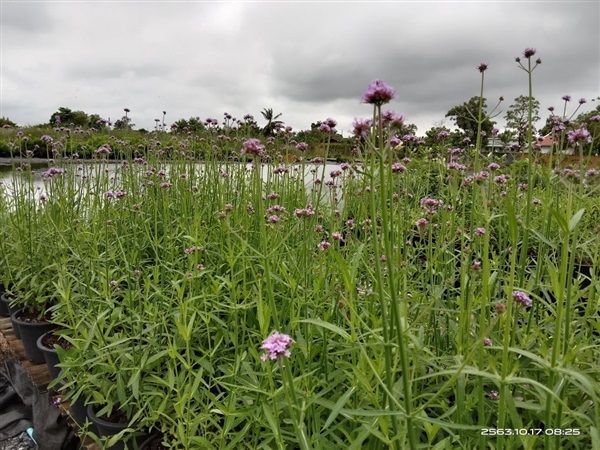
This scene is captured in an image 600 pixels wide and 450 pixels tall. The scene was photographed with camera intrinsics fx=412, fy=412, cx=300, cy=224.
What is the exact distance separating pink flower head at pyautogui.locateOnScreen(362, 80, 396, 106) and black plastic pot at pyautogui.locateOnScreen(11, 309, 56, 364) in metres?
2.86

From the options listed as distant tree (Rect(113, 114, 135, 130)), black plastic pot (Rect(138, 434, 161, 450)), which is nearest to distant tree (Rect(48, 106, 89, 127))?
distant tree (Rect(113, 114, 135, 130))

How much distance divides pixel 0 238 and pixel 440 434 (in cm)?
365

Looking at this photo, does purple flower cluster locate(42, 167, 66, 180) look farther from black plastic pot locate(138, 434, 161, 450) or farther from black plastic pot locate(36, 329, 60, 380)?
black plastic pot locate(138, 434, 161, 450)

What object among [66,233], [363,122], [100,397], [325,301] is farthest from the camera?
[66,233]

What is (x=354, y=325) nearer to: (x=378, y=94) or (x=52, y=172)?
(x=378, y=94)

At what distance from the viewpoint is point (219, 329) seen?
6.15ft

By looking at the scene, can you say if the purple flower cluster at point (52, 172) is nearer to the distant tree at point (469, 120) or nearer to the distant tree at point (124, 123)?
the distant tree at point (124, 123)

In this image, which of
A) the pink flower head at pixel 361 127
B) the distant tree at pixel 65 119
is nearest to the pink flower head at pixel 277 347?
the pink flower head at pixel 361 127

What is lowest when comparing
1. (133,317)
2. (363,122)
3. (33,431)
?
(33,431)

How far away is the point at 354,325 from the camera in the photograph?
4.42 ft

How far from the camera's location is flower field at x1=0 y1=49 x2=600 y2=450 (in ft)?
3.05

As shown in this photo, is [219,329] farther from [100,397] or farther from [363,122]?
[363,122]

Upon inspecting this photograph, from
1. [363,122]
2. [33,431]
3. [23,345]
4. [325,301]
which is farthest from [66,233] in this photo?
[363,122]

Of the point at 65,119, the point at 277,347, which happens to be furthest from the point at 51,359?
the point at 65,119
